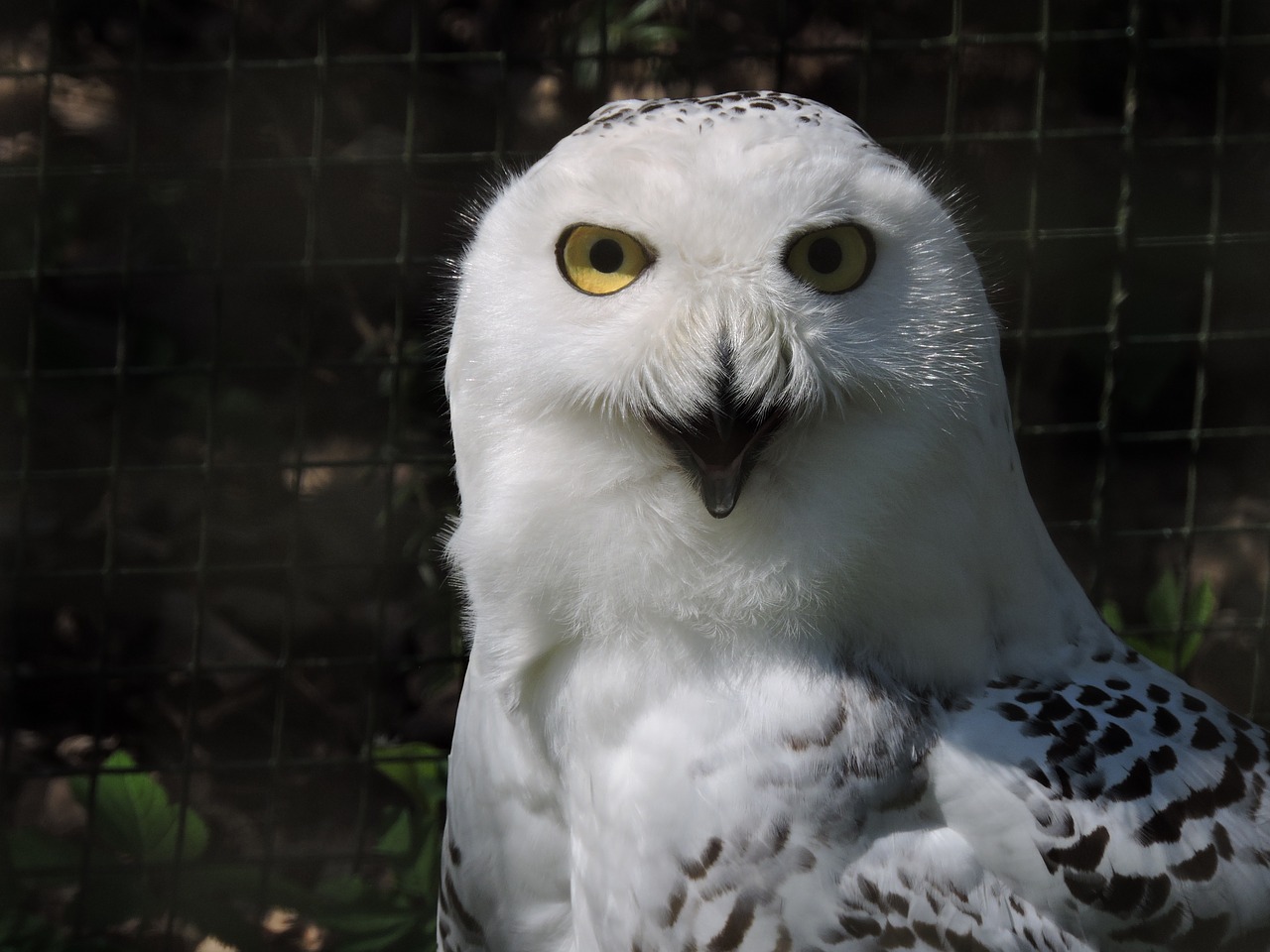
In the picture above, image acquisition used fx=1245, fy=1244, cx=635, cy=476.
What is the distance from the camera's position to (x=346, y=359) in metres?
2.07

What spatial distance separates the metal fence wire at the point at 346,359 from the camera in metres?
1.91

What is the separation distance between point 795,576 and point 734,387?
0.54ft

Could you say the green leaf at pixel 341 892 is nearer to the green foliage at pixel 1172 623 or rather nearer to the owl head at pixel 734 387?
the owl head at pixel 734 387

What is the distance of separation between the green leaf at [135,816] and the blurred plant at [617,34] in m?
1.30

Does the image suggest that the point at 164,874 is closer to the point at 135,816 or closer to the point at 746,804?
the point at 135,816

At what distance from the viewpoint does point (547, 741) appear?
1046 mm

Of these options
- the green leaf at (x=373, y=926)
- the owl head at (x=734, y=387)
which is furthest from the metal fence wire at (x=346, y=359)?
the owl head at (x=734, y=387)

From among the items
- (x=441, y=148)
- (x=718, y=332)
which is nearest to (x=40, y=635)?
(x=441, y=148)

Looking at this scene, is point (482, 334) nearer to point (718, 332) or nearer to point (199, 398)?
point (718, 332)

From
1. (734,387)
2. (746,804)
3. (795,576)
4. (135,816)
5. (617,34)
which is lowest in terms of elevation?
(135,816)

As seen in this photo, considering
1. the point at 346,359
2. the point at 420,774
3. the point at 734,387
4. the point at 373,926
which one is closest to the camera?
the point at 734,387

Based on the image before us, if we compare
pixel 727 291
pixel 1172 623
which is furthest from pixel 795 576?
pixel 1172 623

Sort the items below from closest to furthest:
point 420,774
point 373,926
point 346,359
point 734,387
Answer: point 734,387 → point 373,926 → point 420,774 → point 346,359

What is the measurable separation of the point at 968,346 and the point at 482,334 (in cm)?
36
